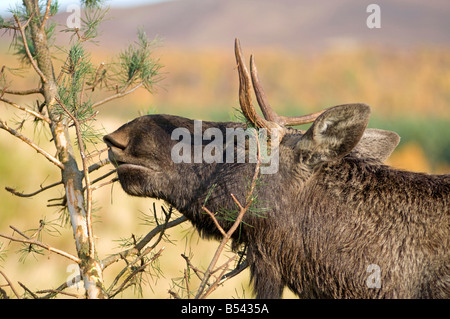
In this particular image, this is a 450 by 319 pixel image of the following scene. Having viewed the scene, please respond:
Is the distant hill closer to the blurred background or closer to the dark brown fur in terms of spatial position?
the blurred background

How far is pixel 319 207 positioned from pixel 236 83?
5147cm

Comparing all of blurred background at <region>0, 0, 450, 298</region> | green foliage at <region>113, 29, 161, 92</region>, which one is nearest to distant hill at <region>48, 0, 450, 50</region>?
blurred background at <region>0, 0, 450, 298</region>

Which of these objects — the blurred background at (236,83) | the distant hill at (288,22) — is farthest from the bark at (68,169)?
the distant hill at (288,22)

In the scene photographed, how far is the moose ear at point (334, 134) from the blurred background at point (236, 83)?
525 mm

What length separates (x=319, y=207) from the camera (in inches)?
147

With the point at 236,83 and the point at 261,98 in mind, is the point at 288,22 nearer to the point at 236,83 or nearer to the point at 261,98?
the point at 236,83

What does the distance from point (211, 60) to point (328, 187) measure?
5582 centimetres

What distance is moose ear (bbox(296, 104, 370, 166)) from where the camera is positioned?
3445 millimetres

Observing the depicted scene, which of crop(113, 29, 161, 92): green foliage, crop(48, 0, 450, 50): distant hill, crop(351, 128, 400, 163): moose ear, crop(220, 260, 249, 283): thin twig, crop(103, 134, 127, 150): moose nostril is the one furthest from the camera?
crop(48, 0, 450, 50): distant hill

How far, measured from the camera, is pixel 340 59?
57656mm

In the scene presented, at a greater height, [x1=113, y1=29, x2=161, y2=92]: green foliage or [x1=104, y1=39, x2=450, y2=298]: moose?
[x1=113, y1=29, x2=161, y2=92]: green foliage

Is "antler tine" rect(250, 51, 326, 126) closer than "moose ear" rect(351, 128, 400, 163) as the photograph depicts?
Yes

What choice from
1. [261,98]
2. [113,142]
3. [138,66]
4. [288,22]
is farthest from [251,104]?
[288,22]

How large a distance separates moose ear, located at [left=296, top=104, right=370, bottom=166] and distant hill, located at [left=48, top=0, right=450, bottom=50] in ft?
280
